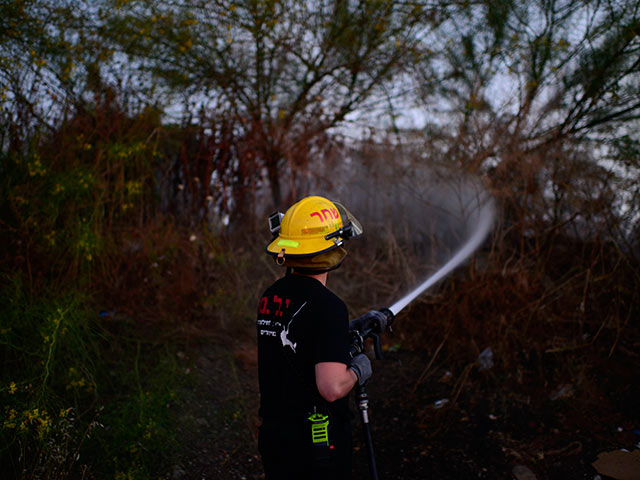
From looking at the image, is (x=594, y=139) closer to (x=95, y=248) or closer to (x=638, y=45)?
(x=638, y=45)

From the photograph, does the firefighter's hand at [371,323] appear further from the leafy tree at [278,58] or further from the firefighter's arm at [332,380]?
the leafy tree at [278,58]

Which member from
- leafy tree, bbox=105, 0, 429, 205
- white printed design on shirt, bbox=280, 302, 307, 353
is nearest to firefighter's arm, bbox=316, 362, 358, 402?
white printed design on shirt, bbox=280, 302, 307, 353

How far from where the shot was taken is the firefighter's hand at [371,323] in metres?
2.32

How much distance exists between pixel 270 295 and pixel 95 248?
331 centimetres

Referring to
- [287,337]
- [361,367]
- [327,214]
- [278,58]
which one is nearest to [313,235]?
[327,214]

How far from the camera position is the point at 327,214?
2111mm

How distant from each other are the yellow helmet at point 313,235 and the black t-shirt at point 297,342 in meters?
0.10

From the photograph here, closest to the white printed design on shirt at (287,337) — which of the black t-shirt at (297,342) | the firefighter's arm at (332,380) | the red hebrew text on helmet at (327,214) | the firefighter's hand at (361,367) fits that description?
the black t-shirt at (297,342)

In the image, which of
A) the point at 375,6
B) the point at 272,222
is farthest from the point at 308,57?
the point at 272,222

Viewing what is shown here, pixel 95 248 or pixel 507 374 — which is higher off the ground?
pixel 95 248

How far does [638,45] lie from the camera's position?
5602mm

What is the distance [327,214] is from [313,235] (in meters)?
0.12

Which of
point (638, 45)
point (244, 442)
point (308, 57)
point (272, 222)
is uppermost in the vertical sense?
point (308, 57)

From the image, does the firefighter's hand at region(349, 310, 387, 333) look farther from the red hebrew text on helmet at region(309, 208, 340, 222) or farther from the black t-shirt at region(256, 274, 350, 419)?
the red hebrew text on helmet at region(309, 208, 340, 222)
